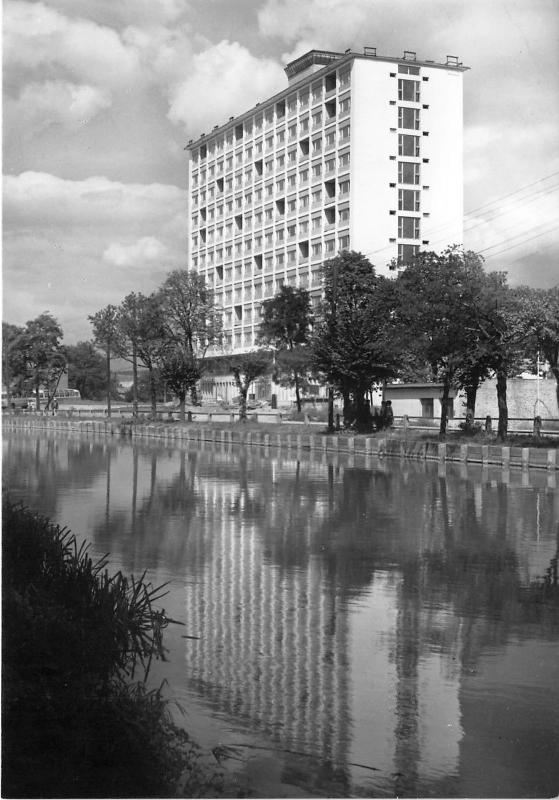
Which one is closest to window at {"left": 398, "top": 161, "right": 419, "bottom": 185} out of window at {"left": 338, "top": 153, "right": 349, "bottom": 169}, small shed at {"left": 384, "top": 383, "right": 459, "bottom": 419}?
window at {"left": 338, "top": 153, "right": 349, "bottom": 169}

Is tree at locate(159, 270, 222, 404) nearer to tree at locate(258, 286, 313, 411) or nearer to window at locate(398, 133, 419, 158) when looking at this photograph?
tree at locate(258, 286, 313, 411)

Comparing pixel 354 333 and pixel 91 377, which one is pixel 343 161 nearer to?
pixel 91 377

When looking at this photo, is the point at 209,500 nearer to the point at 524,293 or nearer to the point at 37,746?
the point at 37,746

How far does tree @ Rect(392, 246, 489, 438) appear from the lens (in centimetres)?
3800

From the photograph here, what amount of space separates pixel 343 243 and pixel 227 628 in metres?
69.5

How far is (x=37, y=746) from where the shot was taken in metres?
5.36

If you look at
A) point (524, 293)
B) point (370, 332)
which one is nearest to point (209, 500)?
point (524, 293)

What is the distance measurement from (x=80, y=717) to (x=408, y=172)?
237 ft

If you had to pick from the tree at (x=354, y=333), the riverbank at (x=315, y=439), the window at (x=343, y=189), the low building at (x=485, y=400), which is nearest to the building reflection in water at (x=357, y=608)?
the riverbank at (x=315, y=439)

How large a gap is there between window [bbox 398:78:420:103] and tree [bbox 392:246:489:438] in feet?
101

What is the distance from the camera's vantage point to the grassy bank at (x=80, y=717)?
16.8ft

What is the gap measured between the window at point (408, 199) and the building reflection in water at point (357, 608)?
5171 cm

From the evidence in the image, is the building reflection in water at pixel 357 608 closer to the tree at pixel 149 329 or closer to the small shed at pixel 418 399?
the small shed at pixel 418 399

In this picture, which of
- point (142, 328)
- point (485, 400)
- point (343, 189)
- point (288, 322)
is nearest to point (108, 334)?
point (142, 328)
